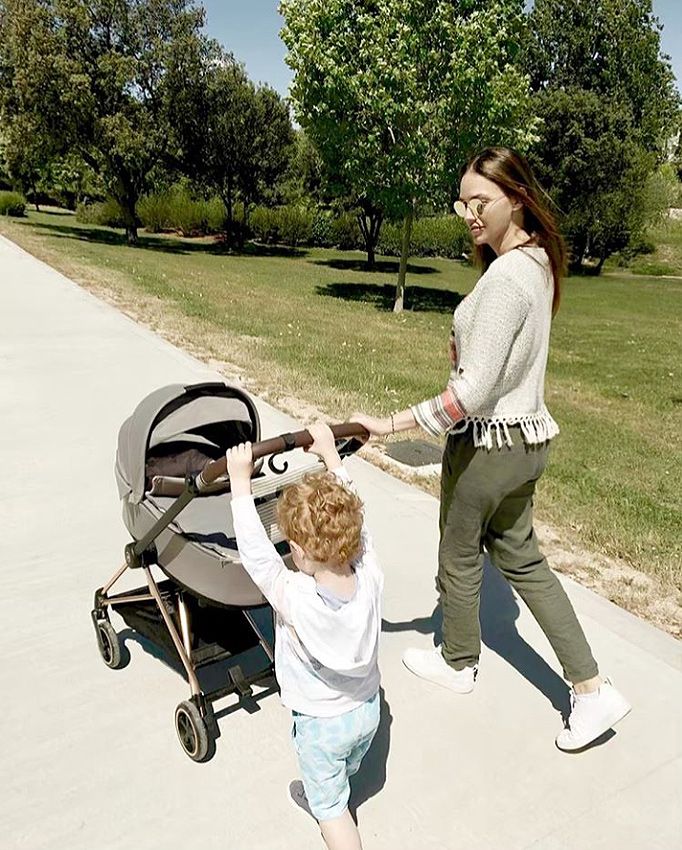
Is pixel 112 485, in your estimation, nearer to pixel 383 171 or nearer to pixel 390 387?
pixel 390 387

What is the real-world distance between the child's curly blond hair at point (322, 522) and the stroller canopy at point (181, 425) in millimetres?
830

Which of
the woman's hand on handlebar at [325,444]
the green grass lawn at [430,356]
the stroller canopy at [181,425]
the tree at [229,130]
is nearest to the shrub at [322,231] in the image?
the tree at [229,130]

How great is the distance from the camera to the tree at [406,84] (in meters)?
14.3

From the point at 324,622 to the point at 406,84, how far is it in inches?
567

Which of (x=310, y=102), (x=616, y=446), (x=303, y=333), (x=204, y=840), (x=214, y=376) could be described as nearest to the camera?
(x=204, y=840)

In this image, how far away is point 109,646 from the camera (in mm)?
2887

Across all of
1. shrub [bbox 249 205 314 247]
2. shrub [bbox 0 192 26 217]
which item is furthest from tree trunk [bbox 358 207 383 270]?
shrub [bbox 0 192 26 217]

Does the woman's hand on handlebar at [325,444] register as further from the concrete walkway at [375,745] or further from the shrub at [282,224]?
the shrub at [282,224]

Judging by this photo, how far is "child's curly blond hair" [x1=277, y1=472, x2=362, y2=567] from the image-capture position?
1.92 m

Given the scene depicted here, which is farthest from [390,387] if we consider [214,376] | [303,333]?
[303,333]

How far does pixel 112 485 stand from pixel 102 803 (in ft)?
8.49

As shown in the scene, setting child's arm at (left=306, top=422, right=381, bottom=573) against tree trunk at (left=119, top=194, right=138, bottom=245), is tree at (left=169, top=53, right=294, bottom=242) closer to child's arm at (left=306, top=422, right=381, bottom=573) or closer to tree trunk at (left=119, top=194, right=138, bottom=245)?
tree trunk at (left=119, top=194, right=138, bottom=245)

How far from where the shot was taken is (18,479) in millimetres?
4652

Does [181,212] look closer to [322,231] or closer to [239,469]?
[322,231]
